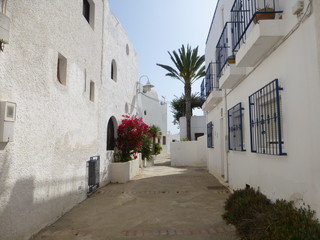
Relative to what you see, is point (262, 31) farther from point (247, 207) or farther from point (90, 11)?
point (90, 11)

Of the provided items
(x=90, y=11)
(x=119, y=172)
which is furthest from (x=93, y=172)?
(x=90, y=11)

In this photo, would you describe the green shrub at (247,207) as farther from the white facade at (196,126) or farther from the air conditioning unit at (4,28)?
the white facade at (196,126)

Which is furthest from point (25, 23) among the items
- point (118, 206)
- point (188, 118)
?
point (188, 118)

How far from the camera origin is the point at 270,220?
10.9 feet

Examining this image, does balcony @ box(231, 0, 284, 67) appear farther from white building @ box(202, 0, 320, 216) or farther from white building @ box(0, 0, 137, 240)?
white building @ box(0, 0, 137, 240)

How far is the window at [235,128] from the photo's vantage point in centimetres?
676

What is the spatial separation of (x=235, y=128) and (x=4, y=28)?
6.22m

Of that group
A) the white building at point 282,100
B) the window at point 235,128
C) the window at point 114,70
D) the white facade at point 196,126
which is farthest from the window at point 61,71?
the white facade at point 196,126

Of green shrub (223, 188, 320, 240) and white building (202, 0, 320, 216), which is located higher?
white building (202, 0, 320, 216)

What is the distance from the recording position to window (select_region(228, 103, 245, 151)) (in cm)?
676

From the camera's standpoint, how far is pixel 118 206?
6.20 metres

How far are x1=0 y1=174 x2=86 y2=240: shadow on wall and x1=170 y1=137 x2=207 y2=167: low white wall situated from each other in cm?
1305

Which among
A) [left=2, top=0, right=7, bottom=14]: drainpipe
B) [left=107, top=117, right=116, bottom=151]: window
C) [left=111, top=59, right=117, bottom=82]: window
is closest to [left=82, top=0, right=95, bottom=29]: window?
[left=111, top=59, right=117, bottom=82]: window

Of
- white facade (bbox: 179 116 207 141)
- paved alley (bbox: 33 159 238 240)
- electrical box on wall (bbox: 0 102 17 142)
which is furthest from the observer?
white facade (bbox: 179 116 207 141)
